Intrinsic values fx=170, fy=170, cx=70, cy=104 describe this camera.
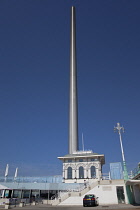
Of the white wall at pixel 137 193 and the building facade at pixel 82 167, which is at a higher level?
the building facade at pixel 82 167

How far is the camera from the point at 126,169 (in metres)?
28.8

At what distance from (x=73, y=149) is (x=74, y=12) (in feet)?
298

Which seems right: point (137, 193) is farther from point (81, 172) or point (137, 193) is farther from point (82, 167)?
point (82, 167)

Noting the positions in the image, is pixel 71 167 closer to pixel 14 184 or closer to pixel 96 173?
pixel 96 173

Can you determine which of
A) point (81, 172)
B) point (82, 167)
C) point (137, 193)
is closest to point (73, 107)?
point (82, 167)

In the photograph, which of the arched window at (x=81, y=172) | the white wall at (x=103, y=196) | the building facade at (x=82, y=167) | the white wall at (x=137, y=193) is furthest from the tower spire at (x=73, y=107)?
the white wall at (x=137, y=193)

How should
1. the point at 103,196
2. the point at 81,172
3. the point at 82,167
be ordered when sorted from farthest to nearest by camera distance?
the point at 82,167 < the point at 81,172 < the point at 103,196

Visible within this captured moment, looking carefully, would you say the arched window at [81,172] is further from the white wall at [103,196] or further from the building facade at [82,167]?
the white wall at [103,196]

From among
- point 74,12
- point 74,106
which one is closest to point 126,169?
point 74,106

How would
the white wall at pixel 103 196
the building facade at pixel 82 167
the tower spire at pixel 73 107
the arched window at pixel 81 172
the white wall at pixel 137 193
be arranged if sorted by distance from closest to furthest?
the white wall at pixel 103 196, the white wall at pixel 137 193, the building facade at pixel 82 167, the arched window at pixel 81 172, the tower spire at pixel 73 107

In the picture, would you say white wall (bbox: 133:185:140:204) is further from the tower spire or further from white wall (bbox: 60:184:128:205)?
the tower spire

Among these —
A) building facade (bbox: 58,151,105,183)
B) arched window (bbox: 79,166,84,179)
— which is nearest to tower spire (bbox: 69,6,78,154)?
building facade (bbox: 58,151,105,183)

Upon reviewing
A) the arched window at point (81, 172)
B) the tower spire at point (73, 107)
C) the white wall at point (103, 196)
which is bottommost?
the white wall at point (103, 196)

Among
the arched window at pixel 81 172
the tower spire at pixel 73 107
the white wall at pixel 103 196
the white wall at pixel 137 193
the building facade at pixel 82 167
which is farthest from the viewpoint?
the tower spire at pixel 73 107
